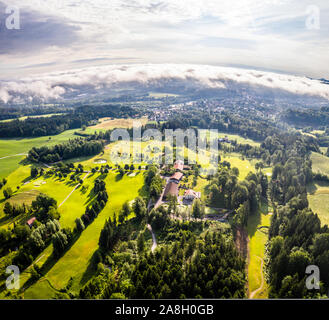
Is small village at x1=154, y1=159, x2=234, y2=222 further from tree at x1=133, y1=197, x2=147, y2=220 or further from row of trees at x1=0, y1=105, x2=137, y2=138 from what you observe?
row of trees at x1=0, y1=105, x2=137, y2=138

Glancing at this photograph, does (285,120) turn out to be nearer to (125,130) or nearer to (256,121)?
(256,121)

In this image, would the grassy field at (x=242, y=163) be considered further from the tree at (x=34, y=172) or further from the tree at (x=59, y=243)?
the tree at (x=34, y=172)

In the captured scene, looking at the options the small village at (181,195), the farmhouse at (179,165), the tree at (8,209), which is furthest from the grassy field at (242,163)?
the tree at (8,209)

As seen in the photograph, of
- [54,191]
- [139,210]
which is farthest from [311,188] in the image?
[54,191]

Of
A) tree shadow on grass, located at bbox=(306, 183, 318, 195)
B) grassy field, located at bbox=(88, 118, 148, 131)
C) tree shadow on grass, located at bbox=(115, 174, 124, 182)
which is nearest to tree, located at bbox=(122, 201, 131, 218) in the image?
tree shadow on grass, located at bbox=(115, 174, 124, 182)

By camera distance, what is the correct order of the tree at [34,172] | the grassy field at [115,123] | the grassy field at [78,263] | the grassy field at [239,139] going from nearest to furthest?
the grassy field at [78,263] < the tree at [34,172] < the grassy field at [239,139] < the grassy field at [115,123]
